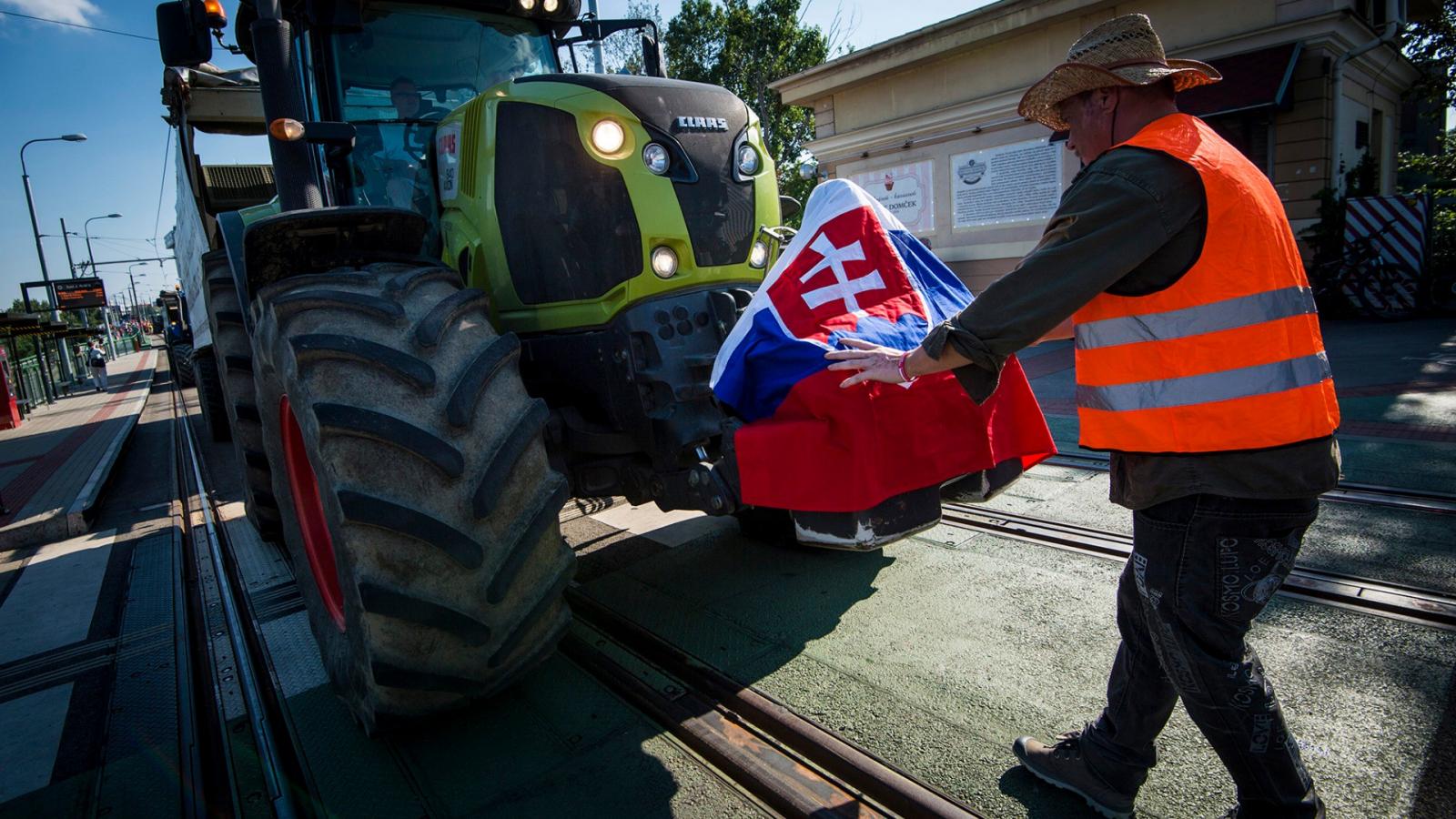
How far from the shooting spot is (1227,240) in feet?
6.24

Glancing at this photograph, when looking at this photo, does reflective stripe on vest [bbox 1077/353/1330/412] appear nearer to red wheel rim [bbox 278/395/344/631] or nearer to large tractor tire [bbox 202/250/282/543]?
red wheel rim [bbox 278/395/344/631]

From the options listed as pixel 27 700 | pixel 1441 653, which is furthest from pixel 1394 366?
pixel 27 700

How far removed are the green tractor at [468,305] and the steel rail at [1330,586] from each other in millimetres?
1452

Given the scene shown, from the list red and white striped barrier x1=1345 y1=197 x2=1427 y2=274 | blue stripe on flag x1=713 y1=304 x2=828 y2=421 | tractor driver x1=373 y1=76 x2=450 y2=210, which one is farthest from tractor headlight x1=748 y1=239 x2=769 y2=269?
red and white striped barrier x1=1345 y1=197 x2=1427 y2=274

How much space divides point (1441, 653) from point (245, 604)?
17.4ft

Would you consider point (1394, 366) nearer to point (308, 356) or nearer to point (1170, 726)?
point (1170, 726)

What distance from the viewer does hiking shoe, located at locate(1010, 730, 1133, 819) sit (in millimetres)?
2230

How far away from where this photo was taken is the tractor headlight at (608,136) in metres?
3.16

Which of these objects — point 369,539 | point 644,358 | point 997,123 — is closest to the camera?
point 369,539

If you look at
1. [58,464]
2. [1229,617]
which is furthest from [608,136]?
[58,464]

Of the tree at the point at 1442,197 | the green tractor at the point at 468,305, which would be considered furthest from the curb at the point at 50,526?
the tree at the point at 1442,197

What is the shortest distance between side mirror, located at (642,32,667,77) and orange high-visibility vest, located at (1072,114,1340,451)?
3054mm

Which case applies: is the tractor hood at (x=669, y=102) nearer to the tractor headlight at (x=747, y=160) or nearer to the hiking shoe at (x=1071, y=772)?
the tractor headlight at (x=747, y=160)

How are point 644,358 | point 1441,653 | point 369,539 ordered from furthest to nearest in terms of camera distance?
1. point 644,358
2. point 1441,653
3. point 369,539
